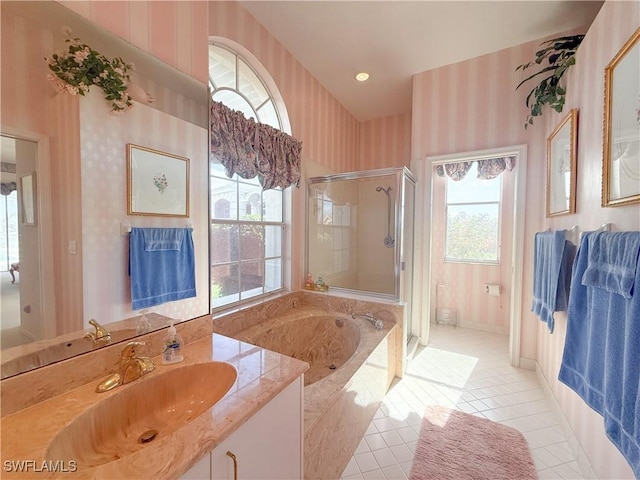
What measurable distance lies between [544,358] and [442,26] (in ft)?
9.70

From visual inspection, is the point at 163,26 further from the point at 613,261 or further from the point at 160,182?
the point at 613,261

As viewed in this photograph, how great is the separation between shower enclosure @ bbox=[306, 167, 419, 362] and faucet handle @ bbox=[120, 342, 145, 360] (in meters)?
1.98

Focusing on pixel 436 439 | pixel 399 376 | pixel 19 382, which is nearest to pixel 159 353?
pixel 19 382

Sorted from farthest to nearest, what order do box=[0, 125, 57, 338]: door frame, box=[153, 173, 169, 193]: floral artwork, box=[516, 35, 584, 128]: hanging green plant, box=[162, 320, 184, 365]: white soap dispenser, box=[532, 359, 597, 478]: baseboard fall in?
box=[516, 35, 584, 128]: hanging green plant < box=[532, 359, 597, 478]: baseboard < box=[153, 173, 169, 193]: floral artwork < box=[162, 320, 184, 365]: white soap dispenser < box=[0, 125, 57, 338]: door frame

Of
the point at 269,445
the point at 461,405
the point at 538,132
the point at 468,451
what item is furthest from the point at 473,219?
the point at 269,445

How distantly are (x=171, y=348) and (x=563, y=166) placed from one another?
8.81 feet

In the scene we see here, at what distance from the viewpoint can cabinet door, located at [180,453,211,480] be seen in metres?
0.62

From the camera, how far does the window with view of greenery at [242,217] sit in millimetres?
2002

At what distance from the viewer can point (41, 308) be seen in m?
0.83

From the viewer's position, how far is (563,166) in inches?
74.4

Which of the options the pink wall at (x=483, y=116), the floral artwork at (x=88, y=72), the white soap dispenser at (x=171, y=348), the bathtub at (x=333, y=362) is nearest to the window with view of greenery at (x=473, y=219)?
the pink wall at (x=483, y=116)

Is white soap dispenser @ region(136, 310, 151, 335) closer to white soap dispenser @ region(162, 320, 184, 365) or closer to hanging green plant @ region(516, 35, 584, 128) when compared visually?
white soap dispenser @ region(162, 320, 184, 365)

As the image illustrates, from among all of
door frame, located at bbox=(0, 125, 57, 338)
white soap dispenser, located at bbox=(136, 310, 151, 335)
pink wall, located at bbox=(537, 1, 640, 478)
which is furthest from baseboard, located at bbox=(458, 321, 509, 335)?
door frame, located at bbox=(0, 125, 57, 338)

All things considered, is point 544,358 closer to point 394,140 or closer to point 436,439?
point 436,439
